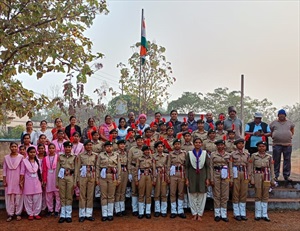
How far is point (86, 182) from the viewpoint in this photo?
6105mm

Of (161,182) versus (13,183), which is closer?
(13,183)

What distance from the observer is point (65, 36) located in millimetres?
5516

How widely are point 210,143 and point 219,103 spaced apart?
27.7 metres

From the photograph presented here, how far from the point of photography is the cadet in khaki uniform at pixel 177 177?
6293mm

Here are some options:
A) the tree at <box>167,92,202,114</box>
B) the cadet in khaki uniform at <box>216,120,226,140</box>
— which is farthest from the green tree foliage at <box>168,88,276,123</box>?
the cadet in khaki uniform at <box>216,120,226,140</box>

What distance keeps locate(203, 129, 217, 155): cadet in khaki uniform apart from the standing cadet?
8.24 feet

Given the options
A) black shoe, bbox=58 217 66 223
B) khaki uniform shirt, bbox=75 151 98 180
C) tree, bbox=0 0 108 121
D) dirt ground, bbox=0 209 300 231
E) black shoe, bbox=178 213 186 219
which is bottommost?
dirt ground, bbox=0 209 300 231

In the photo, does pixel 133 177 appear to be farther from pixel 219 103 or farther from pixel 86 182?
pixel 219 103

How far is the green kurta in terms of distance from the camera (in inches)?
245

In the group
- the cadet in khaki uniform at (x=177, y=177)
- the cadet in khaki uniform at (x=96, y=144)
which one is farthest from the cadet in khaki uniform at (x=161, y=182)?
the cadet in khaki uniform at (x=96, y=144)

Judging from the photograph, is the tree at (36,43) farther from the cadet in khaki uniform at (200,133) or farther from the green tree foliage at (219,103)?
the green tree foliage at (219,103)

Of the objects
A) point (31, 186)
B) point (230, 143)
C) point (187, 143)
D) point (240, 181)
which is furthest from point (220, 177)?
point (31, 186)

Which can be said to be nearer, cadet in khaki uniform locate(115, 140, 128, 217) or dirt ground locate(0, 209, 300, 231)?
dirt ground locate(0, 209, 300, 231)

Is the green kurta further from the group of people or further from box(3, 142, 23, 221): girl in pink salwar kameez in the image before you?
box(3, 142, 23, 221): girl in pink salwar kameez
